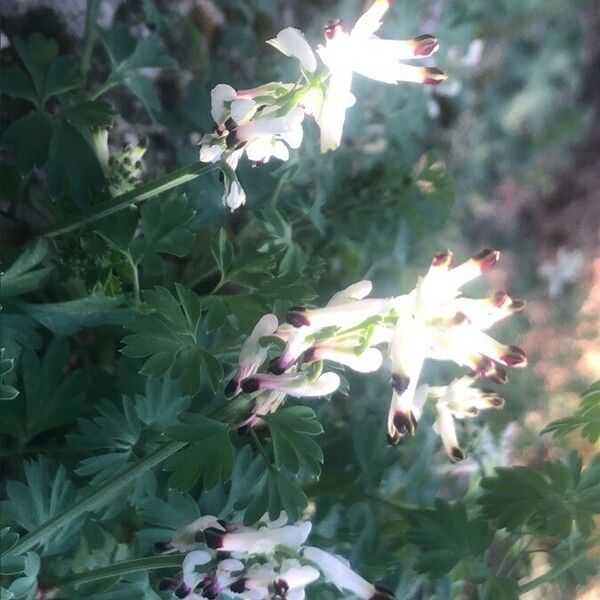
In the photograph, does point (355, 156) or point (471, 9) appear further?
point (471, 9)

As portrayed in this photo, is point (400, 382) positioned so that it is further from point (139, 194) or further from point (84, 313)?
point (84, 313)

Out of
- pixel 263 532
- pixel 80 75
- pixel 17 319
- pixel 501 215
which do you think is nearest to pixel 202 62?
pixel 80 75

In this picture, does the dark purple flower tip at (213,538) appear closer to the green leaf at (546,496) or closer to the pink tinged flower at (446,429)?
the pink tinged flower at (446,429)

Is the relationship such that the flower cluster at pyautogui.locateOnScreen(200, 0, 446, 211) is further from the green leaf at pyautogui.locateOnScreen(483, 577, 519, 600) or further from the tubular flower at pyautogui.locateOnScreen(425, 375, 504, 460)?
the green leaf at pyautogui.locateOnScreen(483, 577, 519, 600)

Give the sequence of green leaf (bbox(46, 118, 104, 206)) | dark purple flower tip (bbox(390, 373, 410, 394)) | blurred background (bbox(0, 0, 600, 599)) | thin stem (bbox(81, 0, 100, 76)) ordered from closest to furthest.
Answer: dark purple flower tip (bbox(390, 373, 410, 394)) → green leaf (bbox(46, 118, 104, 206)) → thin stem (bbox(81, 0, 100, 76)) → blurred background (bbox(0, 0, 600, 599))

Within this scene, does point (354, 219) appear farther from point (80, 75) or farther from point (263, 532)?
point (263, 532)

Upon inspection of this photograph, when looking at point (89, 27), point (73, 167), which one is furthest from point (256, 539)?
point (89, 27)

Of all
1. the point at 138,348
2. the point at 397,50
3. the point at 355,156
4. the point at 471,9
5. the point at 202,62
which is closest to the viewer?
the point at 397,50

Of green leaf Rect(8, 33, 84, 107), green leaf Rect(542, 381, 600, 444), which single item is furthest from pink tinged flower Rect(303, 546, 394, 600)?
green leaf Rect(8, 33, 84, 107)
